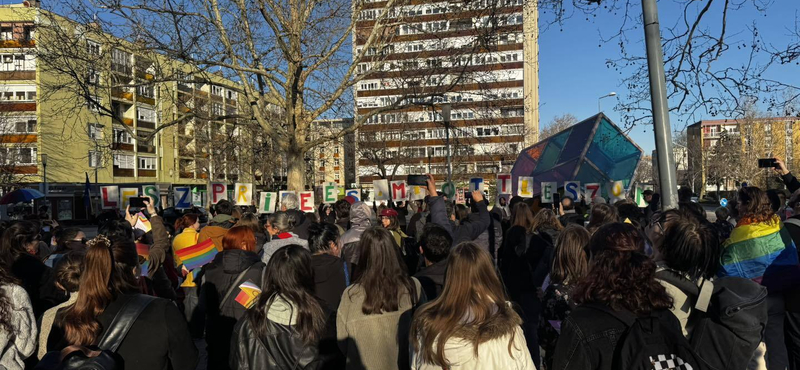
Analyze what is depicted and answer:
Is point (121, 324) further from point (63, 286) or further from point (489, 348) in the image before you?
point (489, 348)

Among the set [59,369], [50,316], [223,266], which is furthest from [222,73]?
[59,369]

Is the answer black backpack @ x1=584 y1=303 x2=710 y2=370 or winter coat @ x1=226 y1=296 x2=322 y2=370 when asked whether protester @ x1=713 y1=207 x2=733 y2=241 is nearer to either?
black backpack @ x1=584 y1=303 x2=710 y2=370

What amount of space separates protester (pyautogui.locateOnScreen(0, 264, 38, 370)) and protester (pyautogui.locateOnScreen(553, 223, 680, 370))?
9.07 feet

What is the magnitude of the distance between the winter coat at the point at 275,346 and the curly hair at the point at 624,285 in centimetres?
147

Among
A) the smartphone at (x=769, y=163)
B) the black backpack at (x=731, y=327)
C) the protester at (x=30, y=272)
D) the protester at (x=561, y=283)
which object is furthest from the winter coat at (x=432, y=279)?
the smartphone at (x=769, y=163)

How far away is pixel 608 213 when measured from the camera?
6.03 meters

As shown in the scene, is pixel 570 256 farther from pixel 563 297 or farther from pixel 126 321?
pixel 126 321

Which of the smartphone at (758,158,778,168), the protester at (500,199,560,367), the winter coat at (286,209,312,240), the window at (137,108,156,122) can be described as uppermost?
the window at (137,108,156,122)

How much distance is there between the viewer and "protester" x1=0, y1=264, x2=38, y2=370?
3152mm

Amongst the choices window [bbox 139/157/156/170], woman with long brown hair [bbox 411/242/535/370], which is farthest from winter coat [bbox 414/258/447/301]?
window [bbox 139/157/156/170]

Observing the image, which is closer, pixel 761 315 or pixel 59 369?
pixel 59 369

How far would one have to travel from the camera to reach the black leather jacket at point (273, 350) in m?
3.19

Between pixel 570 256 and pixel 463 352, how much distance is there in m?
1.38

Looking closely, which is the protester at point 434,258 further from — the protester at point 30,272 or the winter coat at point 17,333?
the protester at point 30,272
